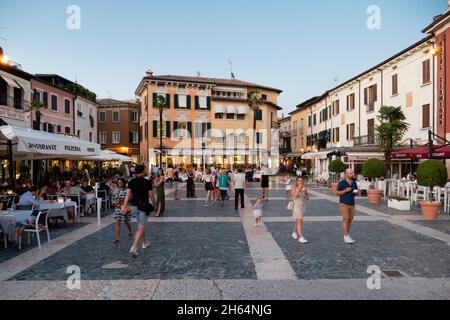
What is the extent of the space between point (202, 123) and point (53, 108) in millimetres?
16202

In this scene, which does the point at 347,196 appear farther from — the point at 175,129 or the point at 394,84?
the point at 175,129

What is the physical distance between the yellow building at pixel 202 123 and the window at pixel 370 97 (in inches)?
547

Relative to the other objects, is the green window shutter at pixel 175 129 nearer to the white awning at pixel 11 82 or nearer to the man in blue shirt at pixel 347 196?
→ the white awning at pixel 11 82

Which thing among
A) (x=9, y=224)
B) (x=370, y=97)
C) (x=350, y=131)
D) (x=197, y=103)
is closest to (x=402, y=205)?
(x=9, y=224)

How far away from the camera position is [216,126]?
4069cm

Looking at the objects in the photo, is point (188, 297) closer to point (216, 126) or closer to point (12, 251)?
point (12, 251)

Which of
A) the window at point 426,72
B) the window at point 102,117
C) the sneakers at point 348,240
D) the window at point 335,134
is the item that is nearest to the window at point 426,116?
the window at point 426,72

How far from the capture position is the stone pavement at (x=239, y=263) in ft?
15.6

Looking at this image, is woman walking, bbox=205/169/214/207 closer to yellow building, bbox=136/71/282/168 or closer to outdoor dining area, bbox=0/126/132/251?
outdoor dining area, bbox=0/126/132/251

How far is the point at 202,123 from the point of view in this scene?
40125 mm

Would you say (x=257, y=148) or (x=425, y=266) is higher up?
(x=257, y=148)

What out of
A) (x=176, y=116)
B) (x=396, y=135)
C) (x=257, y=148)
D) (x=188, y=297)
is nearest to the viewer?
(x=188, y=297)
